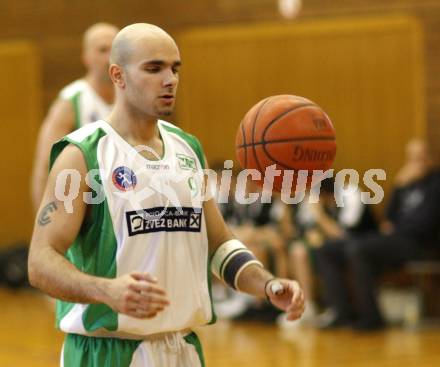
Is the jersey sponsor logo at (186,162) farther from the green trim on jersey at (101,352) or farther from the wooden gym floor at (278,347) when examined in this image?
the wooden gym floor at (278,347)

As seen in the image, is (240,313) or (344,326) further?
(240,313)

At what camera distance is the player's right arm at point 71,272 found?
9.77ft

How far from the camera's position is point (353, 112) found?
11297 mm

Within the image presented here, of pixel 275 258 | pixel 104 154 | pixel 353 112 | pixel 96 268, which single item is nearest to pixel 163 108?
pixel 104 154

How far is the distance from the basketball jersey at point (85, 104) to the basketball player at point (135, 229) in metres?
2.43

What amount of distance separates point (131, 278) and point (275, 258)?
7641 mm

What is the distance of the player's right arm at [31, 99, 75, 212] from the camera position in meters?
5.91

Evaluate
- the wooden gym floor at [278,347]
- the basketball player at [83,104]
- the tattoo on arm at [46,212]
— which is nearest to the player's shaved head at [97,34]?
the basketball player at [83,104]

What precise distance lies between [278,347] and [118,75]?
553 cm

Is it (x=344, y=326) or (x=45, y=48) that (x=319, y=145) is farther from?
(x=45, y=48)

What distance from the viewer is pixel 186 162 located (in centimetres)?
380

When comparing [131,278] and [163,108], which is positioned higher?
[163,108]

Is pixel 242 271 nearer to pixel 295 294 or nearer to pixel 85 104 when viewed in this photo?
pixel 295 294

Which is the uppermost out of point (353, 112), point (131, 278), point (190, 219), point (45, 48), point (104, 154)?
point (45, 48)
